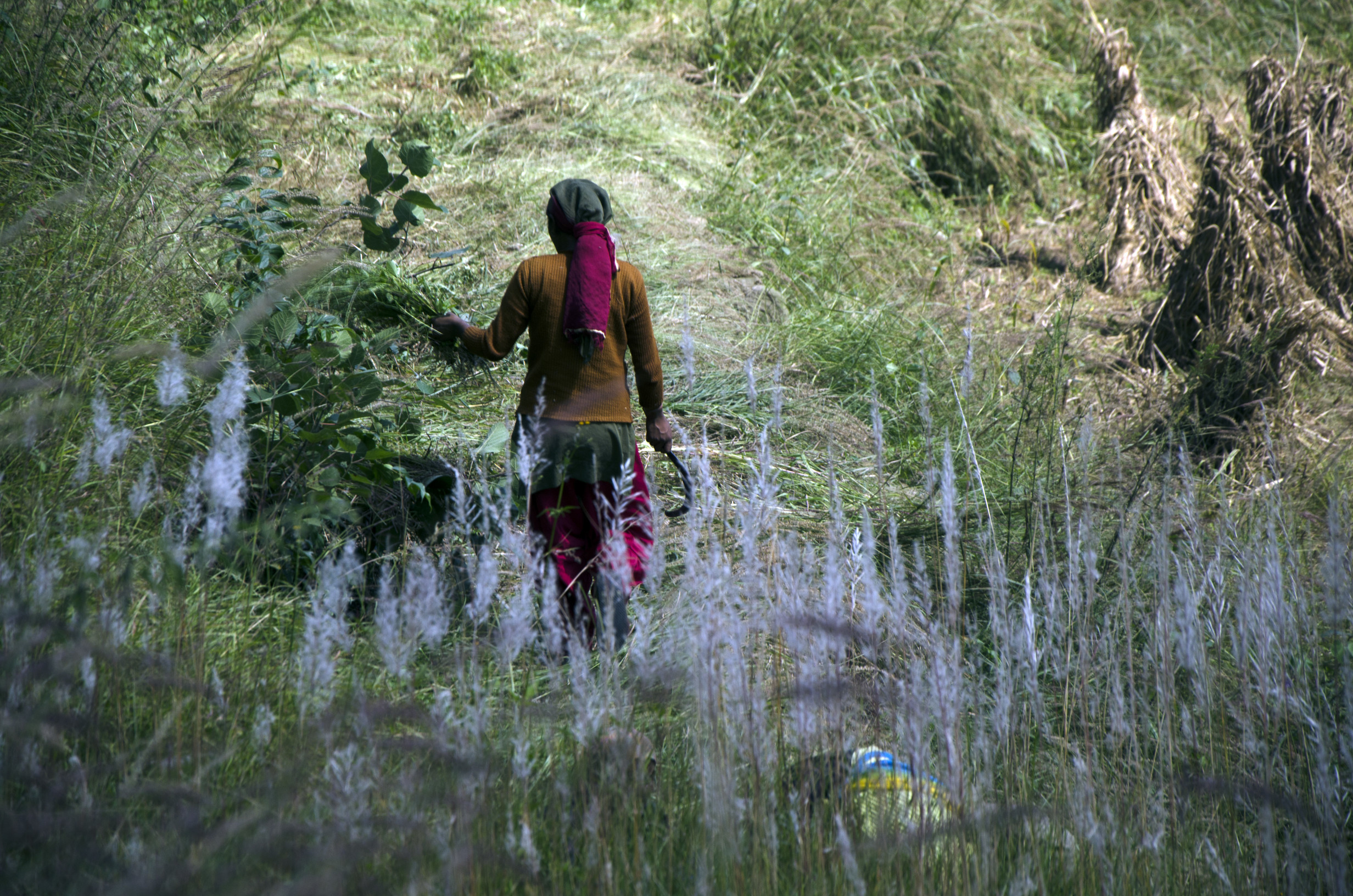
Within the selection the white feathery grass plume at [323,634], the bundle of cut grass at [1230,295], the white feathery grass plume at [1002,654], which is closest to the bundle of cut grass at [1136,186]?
the bundle of cut grass at [1230,295]

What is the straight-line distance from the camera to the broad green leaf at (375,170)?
2945 mm

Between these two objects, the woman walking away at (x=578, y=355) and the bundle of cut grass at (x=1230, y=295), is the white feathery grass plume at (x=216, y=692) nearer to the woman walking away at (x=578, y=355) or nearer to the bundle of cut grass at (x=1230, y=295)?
the woman walking away at (x=578, y=355)

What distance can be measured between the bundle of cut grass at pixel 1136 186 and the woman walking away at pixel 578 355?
482 cm

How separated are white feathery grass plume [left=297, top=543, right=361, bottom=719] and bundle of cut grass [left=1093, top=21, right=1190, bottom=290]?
20.4 feet

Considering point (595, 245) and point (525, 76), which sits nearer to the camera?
point (595, 245)

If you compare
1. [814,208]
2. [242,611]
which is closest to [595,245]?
[242,611]

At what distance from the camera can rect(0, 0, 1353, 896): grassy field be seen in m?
1.47

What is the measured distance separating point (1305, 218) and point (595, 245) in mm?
4708

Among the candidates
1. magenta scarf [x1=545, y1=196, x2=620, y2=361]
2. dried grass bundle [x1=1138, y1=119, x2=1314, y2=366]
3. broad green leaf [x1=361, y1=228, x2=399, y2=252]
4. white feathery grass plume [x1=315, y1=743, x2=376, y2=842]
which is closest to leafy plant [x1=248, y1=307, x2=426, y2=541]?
broad green leaf [x1=361, y1=228, x2=399, y2=252]

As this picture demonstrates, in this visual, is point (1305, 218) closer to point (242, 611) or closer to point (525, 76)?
point (525, 76)

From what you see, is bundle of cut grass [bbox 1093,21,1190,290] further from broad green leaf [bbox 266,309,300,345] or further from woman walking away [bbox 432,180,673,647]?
broad green leaf [bbox 266,309,300,345]

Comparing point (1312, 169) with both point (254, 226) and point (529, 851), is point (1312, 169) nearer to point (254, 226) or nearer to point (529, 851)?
point (254, 226)

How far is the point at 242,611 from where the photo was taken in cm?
211

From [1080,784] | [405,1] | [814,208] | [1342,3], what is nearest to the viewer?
[1080,784]
